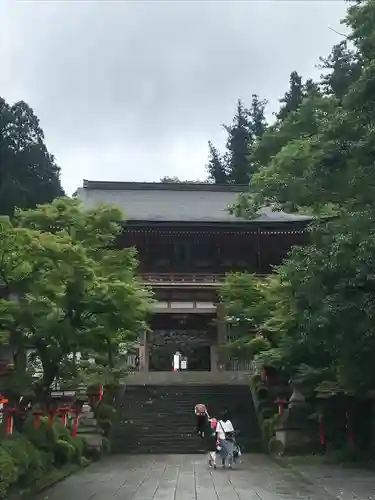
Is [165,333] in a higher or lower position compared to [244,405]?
higher

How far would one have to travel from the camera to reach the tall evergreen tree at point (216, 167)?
6469 centimetres

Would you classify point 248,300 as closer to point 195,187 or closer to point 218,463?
point 218,463

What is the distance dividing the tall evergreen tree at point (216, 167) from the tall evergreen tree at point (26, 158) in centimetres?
2312

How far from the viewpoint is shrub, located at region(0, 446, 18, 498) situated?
931cm

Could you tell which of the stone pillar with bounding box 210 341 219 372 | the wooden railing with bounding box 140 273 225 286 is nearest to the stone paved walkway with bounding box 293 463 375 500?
the wooden railing with bounding box 140 273 225 286

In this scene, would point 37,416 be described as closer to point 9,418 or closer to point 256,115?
point 9,418

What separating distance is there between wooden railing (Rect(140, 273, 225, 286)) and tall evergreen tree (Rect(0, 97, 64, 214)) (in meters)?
14.7

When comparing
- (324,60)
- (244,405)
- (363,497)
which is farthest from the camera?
(324,60)

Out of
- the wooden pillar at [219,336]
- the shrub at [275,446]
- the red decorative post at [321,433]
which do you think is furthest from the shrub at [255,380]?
the red decorative post at [321,433]

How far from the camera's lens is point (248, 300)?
21906mm

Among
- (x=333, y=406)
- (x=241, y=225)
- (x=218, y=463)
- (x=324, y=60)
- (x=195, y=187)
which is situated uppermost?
(x=324, y=60)

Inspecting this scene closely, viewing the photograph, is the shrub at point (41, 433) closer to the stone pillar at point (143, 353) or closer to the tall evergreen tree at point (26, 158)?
the stone pillar at point (143, 353)

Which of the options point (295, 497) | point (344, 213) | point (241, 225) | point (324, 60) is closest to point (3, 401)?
point (295, 497)

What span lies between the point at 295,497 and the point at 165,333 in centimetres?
2399
